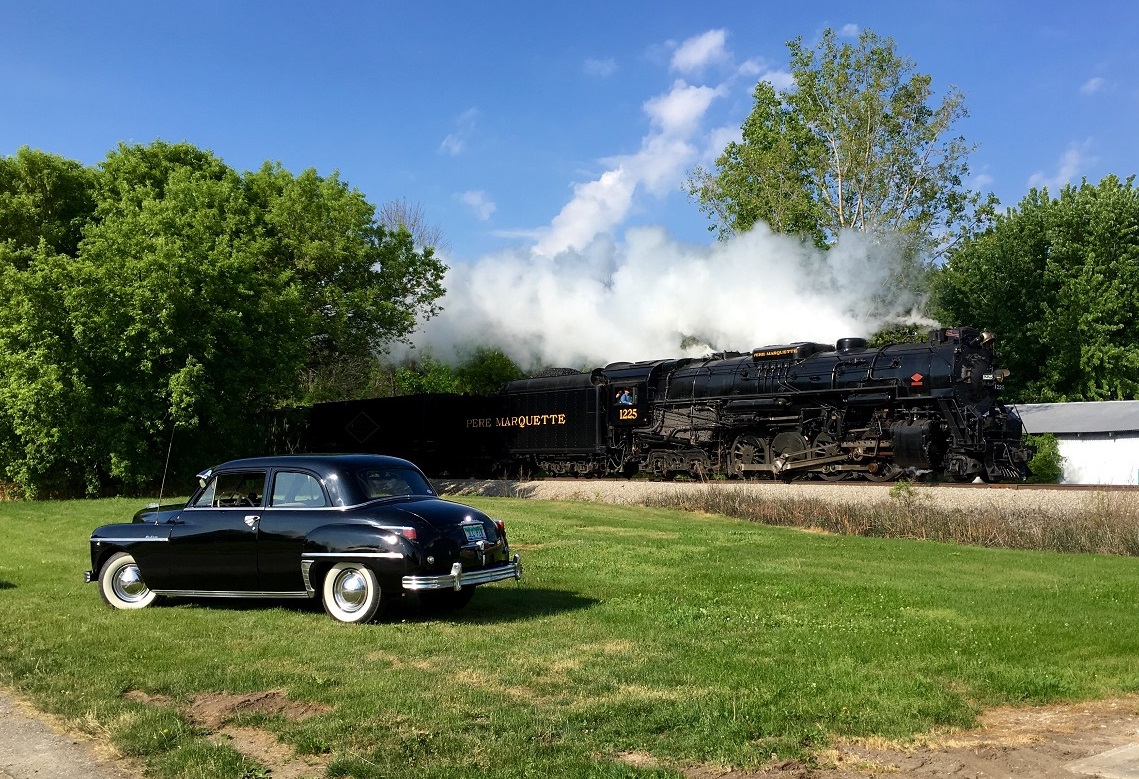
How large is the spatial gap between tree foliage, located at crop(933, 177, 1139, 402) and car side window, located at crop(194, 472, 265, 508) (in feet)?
119

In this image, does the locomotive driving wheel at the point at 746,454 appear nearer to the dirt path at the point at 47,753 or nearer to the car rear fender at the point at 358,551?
the car rear fender at the point at 358,551

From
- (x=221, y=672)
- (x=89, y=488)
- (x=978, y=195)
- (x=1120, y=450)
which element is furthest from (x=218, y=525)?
(x=978, y=195)

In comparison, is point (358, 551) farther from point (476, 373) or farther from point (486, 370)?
point (476, 373)

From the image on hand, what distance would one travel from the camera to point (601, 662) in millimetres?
7688

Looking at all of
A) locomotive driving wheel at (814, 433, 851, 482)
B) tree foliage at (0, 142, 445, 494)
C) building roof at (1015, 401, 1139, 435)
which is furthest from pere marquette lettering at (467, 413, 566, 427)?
building roof at (1015, 401, 1139, 435)

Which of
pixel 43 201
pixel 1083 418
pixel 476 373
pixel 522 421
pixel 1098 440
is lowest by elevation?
pixel 1098 440

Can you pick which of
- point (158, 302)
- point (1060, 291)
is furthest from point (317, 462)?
point (1060, 291)

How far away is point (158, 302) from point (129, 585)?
60.5 ft

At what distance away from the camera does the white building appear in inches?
1372

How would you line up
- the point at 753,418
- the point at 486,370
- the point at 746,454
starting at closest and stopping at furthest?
the point at 753,418 → the point at 746,454 → the point at 486,370

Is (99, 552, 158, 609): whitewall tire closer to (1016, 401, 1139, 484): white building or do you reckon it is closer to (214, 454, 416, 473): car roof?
(214, 454, 416, 473): car roof

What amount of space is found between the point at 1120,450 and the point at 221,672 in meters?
35.0

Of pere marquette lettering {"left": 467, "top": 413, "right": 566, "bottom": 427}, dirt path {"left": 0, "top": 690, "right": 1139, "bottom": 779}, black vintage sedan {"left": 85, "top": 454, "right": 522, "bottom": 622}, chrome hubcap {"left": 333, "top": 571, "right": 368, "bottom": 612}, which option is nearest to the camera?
dirt path {"left": 0, "top": 690, "right": 1139, "bottom": 779}

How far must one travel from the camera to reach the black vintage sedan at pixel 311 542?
9211mm
